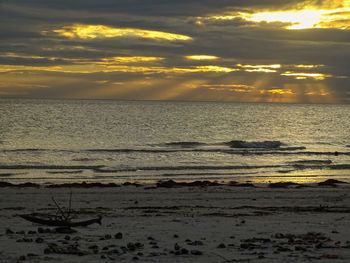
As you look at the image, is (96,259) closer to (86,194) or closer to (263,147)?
(86,194)

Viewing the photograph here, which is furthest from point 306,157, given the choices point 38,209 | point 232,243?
point 232,243

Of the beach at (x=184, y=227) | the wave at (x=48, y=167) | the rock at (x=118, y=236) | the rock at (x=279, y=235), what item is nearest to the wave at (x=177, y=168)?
the wave at (x=48, y=167)

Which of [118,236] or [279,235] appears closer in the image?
[118,236]

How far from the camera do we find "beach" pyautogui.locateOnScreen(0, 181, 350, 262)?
9.30 metres

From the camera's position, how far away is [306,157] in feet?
149

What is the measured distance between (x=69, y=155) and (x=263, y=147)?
78.5ft

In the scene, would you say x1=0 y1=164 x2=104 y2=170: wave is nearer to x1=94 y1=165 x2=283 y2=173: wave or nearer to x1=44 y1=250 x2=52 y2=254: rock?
x1=94 y1=165 x2=283 y2=173: wave

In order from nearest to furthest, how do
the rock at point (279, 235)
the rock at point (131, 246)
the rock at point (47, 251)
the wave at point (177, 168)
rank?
the rock at point (47, 251) → the rock at point (131, 246) → the rock at point (279, 235) → the wave at point (177, 168)

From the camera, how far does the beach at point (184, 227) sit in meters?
9.30

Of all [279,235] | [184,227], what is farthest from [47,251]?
[279,235]

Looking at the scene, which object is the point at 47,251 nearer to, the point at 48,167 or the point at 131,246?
the point at 131,246

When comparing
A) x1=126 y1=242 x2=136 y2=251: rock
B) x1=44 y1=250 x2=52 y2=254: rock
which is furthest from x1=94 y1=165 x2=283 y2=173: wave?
x1=44 y1=250 x2=52 y2=254: rock

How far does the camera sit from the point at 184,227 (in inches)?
501

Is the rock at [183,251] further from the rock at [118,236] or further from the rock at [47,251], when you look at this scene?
the rock at [47,251]
